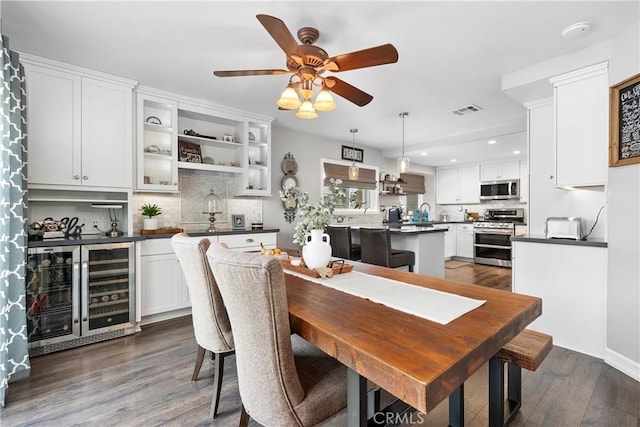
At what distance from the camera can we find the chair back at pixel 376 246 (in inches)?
137

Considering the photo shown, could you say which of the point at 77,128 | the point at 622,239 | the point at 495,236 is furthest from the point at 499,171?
the point at 77,128

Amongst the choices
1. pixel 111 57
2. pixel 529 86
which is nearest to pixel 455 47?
pixel 529 86

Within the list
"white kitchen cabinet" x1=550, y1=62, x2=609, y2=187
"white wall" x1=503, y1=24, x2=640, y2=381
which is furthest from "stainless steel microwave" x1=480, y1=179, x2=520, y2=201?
"white wall" x1=503, y1=24, x2=640, y2=381

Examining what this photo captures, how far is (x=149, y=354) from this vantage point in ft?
7.79

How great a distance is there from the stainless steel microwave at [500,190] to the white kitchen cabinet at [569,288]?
168 inches

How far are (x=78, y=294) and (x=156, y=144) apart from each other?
175 centimetres

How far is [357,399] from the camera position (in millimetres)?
979

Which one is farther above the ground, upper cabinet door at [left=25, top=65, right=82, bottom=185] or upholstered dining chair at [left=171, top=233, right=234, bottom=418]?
upper cabinet door at [left=25, top=65, right=82, bottom=185]

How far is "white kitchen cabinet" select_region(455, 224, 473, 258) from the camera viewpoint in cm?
658

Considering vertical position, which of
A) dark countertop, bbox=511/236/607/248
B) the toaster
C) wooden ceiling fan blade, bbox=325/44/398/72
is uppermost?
wooden ceiling fan blade, bbox=325/44/398/72

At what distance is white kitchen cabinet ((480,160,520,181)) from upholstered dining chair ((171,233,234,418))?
6.84m

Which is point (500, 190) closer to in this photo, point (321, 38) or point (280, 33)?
point (321, 38)

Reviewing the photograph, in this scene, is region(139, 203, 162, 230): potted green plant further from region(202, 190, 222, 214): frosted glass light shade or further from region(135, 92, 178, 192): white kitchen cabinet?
region(202, 190, 222, 214): frosted glass light shade

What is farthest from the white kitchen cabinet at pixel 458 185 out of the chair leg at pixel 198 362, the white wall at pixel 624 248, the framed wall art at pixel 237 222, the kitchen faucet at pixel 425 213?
the chair leg at pixel 198 362
